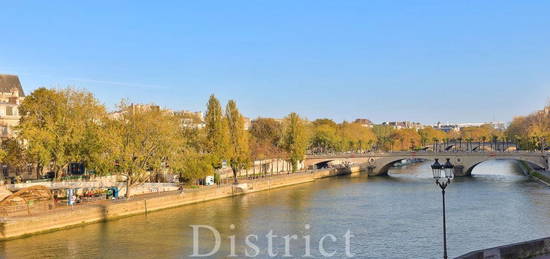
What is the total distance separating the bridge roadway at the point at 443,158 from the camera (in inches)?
2872

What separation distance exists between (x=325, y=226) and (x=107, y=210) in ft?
50.7

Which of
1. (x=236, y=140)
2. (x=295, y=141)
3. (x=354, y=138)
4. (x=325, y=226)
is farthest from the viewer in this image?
(x=354, y=138)

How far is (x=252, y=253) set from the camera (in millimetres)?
28766

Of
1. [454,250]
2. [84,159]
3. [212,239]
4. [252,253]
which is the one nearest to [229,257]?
[252,253]

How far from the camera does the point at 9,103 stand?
2224 inches

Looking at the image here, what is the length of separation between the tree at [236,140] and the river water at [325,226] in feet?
25.7

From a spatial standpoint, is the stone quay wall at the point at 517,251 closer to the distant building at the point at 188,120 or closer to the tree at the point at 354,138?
the distant building at the point at 188,120

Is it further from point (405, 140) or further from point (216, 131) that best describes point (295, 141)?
point (405, 140)

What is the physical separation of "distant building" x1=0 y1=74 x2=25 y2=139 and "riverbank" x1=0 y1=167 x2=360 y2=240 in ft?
55.0

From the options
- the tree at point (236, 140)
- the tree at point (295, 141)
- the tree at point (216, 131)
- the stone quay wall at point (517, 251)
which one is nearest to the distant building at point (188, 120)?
the tree at point (236, 140)

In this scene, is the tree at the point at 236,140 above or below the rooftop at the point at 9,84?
below

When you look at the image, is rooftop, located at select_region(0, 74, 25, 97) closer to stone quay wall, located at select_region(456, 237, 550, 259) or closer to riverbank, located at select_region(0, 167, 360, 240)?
riverbank, located at select_region(0, 167, 360, 240)

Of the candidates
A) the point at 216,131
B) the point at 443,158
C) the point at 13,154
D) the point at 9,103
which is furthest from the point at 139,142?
the point at 443,158

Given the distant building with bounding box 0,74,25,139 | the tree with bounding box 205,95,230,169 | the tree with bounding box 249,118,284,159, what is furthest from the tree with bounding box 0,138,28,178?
the tree with bounding box 249,118,284,159
